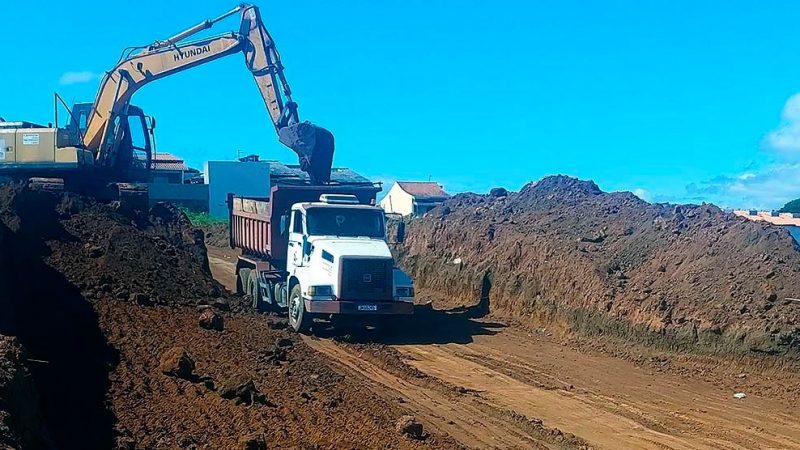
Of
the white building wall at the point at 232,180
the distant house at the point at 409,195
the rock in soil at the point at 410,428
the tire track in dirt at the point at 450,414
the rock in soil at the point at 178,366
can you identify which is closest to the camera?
the rock in soil at the point at 410,428

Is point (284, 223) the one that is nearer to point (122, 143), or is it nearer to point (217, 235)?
point (122, 143)

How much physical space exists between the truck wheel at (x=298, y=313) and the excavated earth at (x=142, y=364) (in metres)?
0.74

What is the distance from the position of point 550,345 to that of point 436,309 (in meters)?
5.01

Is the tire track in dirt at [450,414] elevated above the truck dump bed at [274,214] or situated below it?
below

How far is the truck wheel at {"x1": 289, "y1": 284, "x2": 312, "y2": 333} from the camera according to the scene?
1692 centimetres

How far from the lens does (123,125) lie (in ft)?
83.8

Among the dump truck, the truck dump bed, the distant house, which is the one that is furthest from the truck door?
the distant house

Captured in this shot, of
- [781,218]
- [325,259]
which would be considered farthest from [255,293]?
[781,218]

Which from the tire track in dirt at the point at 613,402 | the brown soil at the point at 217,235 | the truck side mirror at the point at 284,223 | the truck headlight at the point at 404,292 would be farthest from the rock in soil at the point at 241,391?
the brown soil at the point at 217,235

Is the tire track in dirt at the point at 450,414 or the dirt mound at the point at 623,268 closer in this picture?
the tire track in dirt at the point at 450,414

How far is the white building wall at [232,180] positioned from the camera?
2153 inches

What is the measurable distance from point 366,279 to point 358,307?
0.59 metres

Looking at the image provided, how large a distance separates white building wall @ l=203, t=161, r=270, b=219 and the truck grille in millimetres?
38730

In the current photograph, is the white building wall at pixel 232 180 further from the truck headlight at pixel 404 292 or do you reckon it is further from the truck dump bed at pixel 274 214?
the truck headlight at pixel 404 292
